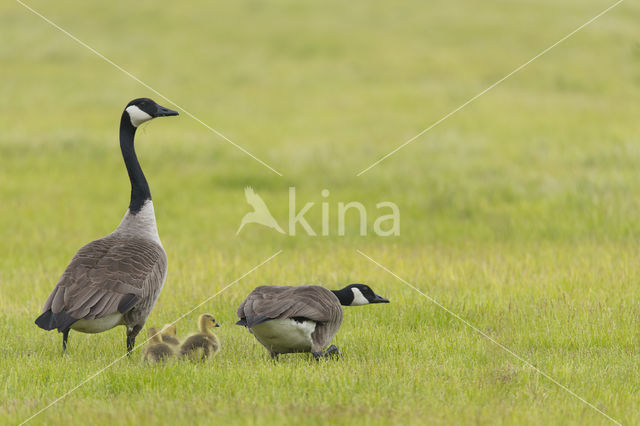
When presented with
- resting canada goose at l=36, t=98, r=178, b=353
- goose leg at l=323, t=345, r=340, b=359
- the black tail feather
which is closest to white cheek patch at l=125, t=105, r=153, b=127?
resting canada goose at l=36, t=98, r=178, b=353

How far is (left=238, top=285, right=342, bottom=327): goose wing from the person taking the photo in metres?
7.52

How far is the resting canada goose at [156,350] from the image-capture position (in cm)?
786

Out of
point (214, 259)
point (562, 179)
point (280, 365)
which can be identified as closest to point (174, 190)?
point (214, 259)

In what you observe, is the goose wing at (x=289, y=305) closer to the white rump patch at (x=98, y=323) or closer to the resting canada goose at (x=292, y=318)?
the resting canada goose at (x=292, y=318)

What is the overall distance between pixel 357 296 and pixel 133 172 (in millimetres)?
2892

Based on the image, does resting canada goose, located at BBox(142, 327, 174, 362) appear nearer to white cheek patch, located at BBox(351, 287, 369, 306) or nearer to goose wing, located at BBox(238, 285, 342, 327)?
goose wing, located at BBox(238, 285, 342, 327)

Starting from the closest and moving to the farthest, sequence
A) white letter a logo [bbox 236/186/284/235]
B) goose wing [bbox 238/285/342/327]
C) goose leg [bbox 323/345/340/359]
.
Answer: goose wing [bbox 238/285/342/327] < goose leg [bbox 323/345/340/359] < white letter a logo [bbox 236/186/284/235]

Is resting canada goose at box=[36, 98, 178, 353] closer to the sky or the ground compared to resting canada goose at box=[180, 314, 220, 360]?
closer to the sky

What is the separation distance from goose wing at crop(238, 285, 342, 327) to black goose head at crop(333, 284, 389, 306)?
79 centimetres

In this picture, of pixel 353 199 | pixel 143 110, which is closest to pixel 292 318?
pixel 143 110

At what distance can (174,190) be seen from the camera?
19891mm

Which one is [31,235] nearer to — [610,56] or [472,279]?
[472,279]

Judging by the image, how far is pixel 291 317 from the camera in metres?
7.61

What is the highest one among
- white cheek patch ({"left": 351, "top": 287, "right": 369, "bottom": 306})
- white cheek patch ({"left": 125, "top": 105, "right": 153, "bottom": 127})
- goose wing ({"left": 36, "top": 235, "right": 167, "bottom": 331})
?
white cheek patch ({"left": 125, "top": 105, "right": 153, "bottom": 127})
